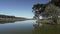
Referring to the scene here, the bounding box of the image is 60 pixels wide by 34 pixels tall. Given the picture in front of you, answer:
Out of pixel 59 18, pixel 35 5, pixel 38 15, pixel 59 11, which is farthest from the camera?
→ pixel 38 15

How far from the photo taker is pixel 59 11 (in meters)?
48.2

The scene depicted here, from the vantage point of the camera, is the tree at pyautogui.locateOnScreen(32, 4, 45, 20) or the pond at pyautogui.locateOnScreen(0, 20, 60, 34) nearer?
the pond at pyautogui.locateOnScreen(0, 20, 60, 34)

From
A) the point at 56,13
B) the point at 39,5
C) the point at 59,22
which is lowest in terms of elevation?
the point at 59,22

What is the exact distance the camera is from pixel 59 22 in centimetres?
4994

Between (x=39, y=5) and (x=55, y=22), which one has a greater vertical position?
(x=39, y=5)

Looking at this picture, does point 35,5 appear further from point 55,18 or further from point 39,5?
point 55,18

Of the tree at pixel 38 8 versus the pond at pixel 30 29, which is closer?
the pond at pixel 30 29

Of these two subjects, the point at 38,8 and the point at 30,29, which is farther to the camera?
the point at 38,8

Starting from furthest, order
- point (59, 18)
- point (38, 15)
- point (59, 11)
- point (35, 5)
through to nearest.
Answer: point (38, 15)
point (35, 5)
point (59, 18)
point (59, 11)

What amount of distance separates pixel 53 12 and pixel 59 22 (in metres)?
4.60

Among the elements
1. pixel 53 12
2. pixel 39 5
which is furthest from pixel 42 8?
pixel 53 12

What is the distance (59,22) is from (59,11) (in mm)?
4474

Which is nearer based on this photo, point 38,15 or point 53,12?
point 53,12

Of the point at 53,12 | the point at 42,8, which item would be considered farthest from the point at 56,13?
the point at 42,8
